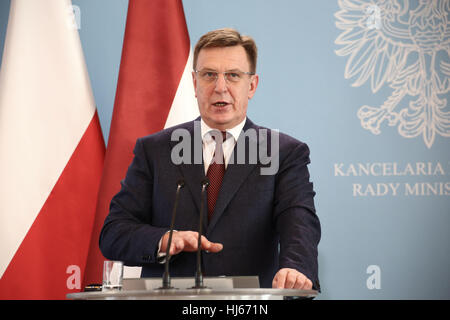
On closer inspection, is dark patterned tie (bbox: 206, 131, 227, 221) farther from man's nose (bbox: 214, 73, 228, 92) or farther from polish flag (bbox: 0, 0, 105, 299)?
polish flag (bbox: 0, 0, 105, 299)

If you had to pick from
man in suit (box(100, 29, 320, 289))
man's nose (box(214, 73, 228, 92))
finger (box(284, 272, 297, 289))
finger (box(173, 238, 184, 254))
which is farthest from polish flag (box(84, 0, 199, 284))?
finger (box(284, 272, 297, 289))

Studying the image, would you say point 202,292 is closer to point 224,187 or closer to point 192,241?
point 192,241

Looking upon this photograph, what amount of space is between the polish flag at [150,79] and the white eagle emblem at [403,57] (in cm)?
103

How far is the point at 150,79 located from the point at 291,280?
6.01ft

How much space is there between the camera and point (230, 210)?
2225 mm

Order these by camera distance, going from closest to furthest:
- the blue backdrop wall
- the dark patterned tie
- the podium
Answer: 1. the podium
2. the dark patterned tie
3. the blue backdrop wall

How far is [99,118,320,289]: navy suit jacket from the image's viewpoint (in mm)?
2156

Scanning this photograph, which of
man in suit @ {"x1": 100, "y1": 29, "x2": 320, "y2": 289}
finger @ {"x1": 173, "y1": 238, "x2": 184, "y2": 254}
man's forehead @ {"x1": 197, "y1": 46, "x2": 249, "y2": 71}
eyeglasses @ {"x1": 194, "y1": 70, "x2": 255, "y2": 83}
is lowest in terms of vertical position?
finger @ {"x1": 173, "y1": 238, "x2": 184, "y2": 254}

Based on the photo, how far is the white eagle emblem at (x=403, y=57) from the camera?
3.43 m

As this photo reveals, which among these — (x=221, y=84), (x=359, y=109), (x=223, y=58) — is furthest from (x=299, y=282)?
(x=359, y=109)

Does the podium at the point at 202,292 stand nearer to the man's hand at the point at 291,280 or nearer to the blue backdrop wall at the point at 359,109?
the man's hand at the point at 291,280

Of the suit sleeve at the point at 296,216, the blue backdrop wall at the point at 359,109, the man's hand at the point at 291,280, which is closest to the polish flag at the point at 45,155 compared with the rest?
the blue backdrop wall at the point at 359,109
